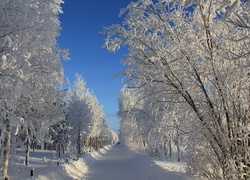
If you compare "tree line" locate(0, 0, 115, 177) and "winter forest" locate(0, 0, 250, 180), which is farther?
"tree line" locate(0, 0, 115, 177)

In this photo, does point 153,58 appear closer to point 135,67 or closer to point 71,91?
point 135,67

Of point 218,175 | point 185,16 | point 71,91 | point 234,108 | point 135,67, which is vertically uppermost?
point 71,91

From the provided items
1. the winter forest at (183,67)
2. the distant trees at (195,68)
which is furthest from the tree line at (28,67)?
the distant trees at (195,68)

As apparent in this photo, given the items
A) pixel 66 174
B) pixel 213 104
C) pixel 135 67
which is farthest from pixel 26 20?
pixel 66 174

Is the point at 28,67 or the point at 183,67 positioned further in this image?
the point at 28,67

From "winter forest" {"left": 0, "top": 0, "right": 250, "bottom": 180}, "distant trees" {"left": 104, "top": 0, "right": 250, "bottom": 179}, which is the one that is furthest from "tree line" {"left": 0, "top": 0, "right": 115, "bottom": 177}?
"distant trees" {"left": 104, "top": 0, "right": 250, "bottom": 179}

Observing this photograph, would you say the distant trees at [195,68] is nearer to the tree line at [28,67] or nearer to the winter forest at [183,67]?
the winter forest at [183,67]

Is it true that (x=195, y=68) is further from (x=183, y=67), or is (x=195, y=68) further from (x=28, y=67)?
(x=28, y=67)

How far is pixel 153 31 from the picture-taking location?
21.5 ft

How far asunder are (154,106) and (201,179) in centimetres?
461

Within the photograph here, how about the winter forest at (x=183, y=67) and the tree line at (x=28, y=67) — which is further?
the tree line at (x=28, y=67)

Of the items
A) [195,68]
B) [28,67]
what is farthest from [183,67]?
[28,67]

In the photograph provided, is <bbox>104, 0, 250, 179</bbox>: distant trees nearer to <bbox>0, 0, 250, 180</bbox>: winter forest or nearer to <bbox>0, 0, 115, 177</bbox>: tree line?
<bbox>0, 0, 250, 180</bbox>: winter forest

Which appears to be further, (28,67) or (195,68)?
(28,67)
